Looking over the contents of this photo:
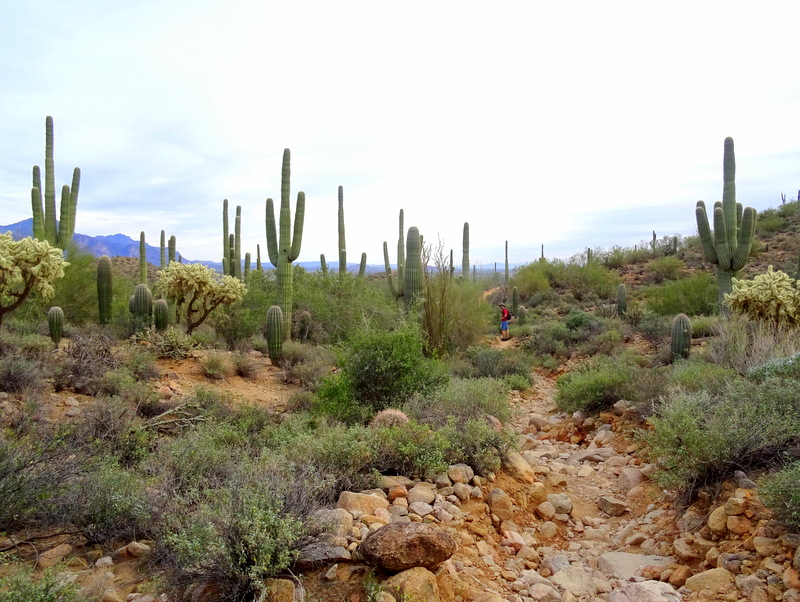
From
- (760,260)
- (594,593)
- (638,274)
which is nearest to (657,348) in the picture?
(594,593)

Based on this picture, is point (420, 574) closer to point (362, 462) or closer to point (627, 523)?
point (362, 462)

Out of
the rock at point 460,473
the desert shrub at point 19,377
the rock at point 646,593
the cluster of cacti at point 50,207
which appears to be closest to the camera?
the rock at point 646,593

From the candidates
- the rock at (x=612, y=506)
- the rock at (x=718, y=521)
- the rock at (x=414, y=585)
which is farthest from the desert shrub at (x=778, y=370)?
the rock at (x=414, y=585)

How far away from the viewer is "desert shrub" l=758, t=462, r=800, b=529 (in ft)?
9.98

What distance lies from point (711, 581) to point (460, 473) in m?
1.85

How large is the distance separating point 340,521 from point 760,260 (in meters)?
29.2

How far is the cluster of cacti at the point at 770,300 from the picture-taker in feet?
29.1

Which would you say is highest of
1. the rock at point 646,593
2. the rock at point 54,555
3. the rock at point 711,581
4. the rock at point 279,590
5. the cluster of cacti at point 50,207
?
the cluster of cacti at point 50,207

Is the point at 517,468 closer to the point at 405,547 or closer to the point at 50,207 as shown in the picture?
the point at 405,547

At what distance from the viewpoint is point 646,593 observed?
10.1 feet

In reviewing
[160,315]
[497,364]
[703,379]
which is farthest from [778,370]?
[160,315]

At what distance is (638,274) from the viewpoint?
30.7m

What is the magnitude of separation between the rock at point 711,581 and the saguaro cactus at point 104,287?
12.0 meters

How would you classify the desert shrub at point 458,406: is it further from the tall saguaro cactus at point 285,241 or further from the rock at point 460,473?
the tall saguaro cactus at point 285,241
